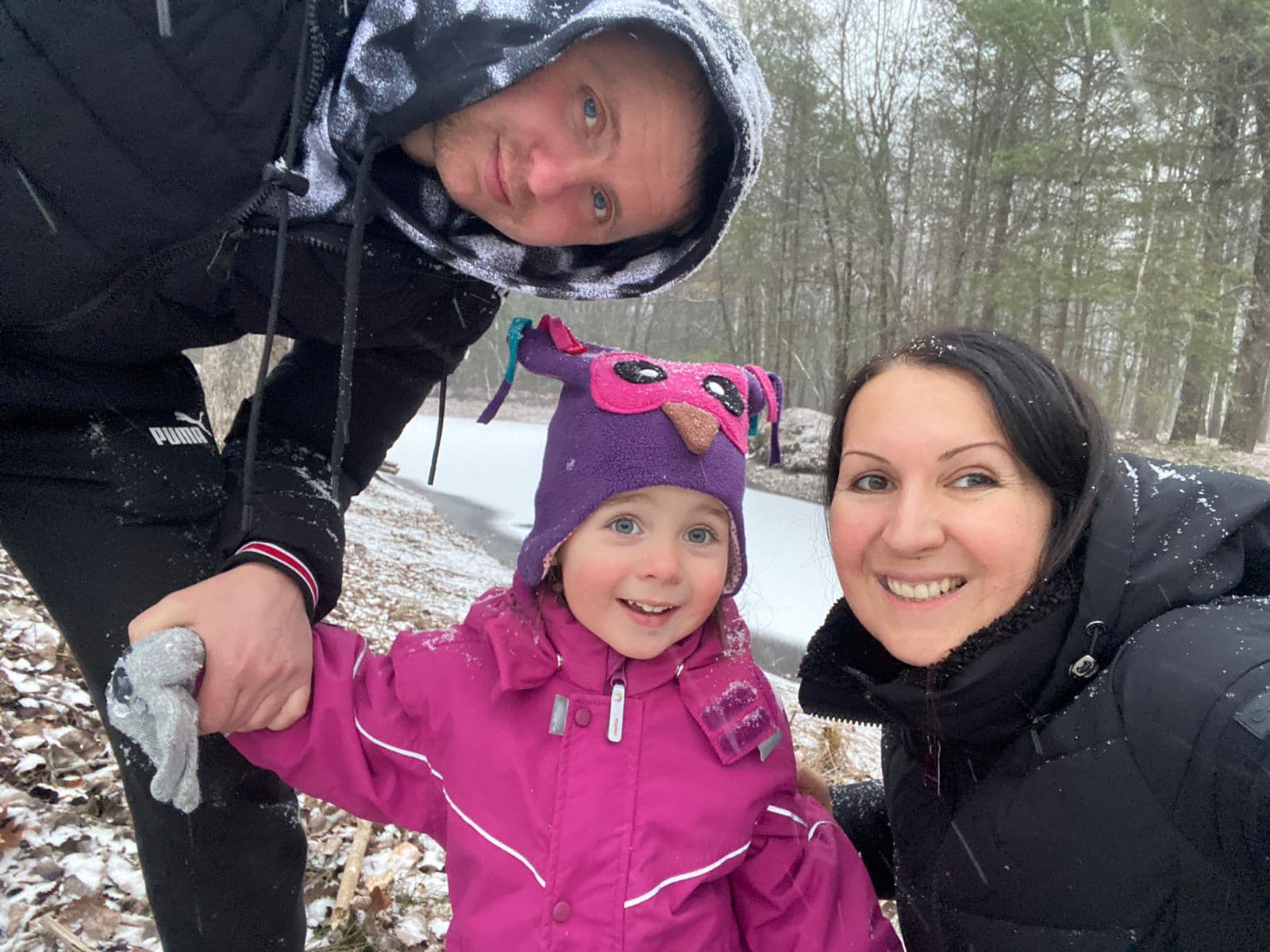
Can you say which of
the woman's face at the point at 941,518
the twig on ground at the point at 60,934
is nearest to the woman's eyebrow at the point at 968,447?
the woman's face at the point at 941,518

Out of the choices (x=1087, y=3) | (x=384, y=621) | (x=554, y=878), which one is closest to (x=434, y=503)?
(x=384, y=621)

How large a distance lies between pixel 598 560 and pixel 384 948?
1.58m

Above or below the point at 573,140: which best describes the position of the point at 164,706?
below

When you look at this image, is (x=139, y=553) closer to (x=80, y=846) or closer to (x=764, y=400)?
(x=80, y=846)

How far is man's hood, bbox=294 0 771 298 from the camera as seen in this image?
1462 millimetres

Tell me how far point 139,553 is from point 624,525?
3.40 ft

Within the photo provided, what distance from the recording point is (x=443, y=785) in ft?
5.87

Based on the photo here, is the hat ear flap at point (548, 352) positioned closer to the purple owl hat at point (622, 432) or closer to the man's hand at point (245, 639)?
the purple owl hat at point (622, 432)

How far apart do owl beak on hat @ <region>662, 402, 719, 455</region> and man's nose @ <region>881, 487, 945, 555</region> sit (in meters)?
0.52

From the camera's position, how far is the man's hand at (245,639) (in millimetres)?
1380

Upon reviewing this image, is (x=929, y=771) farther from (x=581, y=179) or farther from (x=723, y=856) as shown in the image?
(x=581, y=179)

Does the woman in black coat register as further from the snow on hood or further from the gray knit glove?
the gray knit glove

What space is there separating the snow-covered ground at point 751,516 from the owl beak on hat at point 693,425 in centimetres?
99

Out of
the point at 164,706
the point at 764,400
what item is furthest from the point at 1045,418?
the point at 164,706
